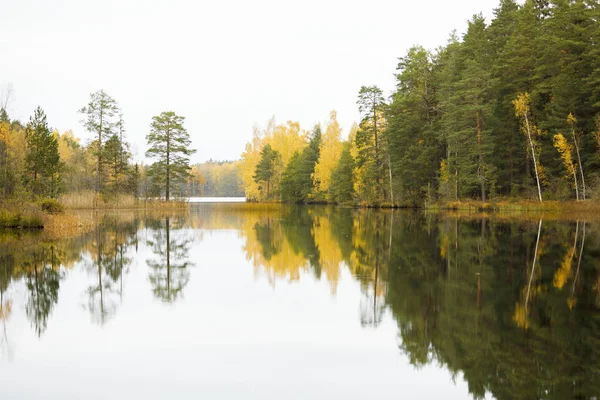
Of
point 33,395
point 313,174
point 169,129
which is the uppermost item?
point 169,129

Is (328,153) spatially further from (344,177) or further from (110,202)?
(110,202)

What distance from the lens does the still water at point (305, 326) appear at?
595cm

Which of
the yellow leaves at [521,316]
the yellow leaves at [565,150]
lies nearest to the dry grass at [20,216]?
the yellow leaves at [521,316]

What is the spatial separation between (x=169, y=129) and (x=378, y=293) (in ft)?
193

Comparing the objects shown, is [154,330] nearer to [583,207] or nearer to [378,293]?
[378,293]

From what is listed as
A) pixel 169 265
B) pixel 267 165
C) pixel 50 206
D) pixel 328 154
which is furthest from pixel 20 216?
pixel 267 165

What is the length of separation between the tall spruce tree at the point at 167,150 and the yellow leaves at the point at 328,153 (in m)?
18.9

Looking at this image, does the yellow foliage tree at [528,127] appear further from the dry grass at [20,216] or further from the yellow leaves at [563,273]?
the dry grass at [20,216]

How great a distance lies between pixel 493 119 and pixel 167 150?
123 feet

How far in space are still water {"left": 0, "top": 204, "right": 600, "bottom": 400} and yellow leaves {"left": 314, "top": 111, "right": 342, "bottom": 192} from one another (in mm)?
58506

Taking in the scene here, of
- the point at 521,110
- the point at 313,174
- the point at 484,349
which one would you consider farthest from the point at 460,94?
the point at 484,349

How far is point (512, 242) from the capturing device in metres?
19.7

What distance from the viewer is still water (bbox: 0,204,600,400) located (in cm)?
595

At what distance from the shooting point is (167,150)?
65.9 meters
